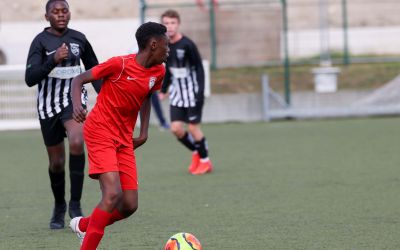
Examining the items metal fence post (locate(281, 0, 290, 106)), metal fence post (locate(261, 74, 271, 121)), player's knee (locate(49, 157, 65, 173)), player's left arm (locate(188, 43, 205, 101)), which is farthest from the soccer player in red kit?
metal fence post (locate(281, 0, 290, 106))

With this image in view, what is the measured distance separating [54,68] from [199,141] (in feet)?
12.9

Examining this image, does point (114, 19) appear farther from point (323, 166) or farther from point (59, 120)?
point (59, 120)

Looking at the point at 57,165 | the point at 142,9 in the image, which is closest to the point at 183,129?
the point at 57,165

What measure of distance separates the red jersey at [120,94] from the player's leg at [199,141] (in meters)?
4.86

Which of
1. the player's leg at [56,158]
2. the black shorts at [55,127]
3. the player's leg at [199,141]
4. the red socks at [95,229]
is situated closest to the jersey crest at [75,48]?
the black shorts at [55,127]

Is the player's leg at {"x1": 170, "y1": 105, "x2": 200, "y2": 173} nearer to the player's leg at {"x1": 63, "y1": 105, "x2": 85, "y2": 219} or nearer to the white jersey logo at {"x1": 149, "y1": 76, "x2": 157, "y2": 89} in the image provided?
the player's leg at {"x1": 63, "y1": 105, "x2": 85, "y2": 219}

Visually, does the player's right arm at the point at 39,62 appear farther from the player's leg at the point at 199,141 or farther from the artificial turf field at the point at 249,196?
the player's leg at the point at 199,141

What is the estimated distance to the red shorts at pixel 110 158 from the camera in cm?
602

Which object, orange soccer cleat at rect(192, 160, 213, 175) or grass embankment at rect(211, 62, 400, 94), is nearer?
orange soccer cleat at rect(192, 160, 213, 175)

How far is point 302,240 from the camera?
6809mm

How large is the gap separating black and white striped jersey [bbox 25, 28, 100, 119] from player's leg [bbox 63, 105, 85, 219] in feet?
0.42

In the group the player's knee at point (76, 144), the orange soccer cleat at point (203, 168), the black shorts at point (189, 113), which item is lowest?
the orange soccer cleat at point (203, 168)

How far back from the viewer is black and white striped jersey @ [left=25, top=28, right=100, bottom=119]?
7.44m

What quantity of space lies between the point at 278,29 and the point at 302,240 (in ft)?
45.2
